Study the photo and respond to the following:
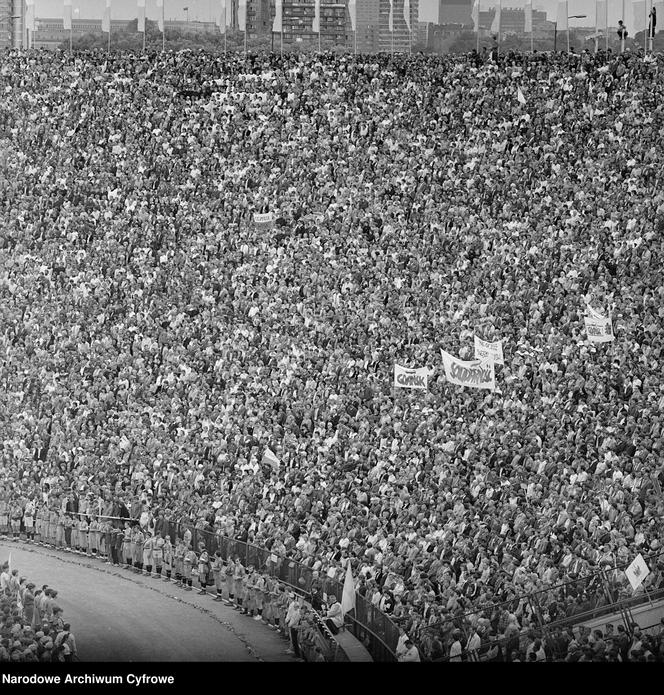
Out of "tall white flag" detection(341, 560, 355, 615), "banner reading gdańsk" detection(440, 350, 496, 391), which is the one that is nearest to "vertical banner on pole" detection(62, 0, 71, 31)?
"banner reading gdańsk" detection(440, 350, 496, 391)

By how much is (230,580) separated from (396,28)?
108 feet

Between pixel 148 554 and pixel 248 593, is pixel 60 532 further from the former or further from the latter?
pixel 248 593

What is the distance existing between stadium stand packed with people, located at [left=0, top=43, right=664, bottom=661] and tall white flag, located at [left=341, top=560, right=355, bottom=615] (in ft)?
1.09

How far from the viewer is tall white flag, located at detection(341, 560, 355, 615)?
26.6 m

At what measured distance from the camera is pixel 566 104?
48.8 m

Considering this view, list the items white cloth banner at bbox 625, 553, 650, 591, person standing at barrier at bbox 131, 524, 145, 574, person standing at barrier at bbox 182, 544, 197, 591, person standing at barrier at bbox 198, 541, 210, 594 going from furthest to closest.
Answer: person standing at barrier at bbox 131, 524, 145, 574
person standing at barrier at bbox 182, 544, 197, 591
person standing at barrier at bbox 198, 541, 210, 594
white cloth banner at bbox 625, 553, 650, 591

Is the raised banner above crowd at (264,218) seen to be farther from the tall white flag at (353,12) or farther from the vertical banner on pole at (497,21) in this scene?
the vertical banner on pole at (497,21)

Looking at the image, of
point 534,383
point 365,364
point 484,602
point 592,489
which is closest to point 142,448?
point 365,364

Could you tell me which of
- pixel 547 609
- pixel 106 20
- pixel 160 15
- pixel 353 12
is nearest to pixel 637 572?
pixel 547 609

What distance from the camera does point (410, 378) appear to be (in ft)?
120

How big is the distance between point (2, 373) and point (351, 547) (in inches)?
589

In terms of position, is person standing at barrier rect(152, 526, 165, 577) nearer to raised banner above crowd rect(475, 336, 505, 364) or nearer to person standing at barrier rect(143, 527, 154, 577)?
person standing at barrier rect(143, 527, 154, 577)
